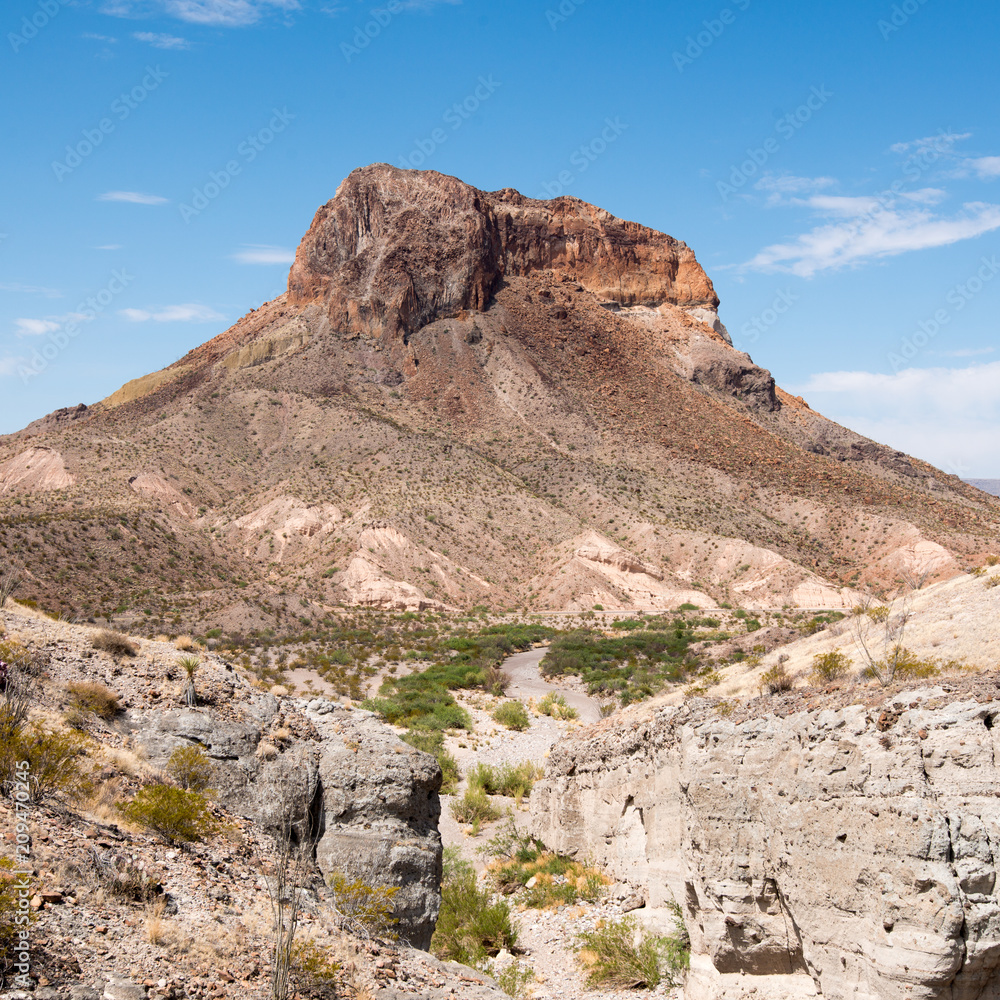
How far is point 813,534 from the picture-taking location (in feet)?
235

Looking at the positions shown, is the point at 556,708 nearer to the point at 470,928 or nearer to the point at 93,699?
the point at 470,928

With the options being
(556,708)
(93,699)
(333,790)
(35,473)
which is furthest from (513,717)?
(35,473)

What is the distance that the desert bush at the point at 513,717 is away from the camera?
28578 mm

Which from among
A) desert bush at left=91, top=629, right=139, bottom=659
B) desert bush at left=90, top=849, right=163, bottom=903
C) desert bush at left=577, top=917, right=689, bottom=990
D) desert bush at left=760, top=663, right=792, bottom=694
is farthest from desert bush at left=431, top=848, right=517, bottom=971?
desert bush at left=90, top=849, right=163, bottom=903

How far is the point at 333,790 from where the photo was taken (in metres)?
9.80

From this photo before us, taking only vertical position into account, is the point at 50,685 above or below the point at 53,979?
above

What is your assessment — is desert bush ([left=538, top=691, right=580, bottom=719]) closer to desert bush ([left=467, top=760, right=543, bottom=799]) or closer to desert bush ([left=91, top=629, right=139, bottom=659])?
desert bush ([left=467, top=760, right=543, bottom=799])

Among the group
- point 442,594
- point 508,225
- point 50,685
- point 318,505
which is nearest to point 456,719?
point 50,685

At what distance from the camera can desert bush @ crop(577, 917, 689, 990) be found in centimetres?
1116

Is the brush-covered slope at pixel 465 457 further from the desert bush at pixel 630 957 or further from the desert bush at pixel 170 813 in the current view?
Answer: the desert bush at pixel 170 813

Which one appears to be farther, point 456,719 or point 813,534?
point 813,534

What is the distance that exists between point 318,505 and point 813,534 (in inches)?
1588

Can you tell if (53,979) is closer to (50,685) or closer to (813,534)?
(50,685)

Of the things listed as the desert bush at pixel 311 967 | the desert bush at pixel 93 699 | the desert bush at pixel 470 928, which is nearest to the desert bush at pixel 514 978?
the desert bush at pixel 470 928
